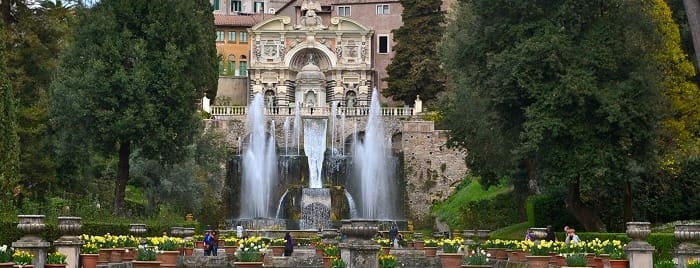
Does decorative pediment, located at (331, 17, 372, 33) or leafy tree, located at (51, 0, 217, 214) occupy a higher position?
decorative pediment, located at (331, 17, 372, 33)

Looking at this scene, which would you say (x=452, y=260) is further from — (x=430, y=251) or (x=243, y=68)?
(x=243, y=68)

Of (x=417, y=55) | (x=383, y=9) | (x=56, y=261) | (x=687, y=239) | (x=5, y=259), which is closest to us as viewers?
(x=5, y=259)

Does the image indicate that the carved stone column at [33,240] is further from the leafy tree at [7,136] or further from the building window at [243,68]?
the building window at [243,68]

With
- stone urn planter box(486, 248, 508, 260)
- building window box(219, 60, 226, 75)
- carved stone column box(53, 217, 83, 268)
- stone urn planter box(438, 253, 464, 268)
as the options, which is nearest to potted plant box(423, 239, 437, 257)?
stone urn planter box(486, 248, 508, 260)

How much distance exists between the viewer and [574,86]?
31.3 metres

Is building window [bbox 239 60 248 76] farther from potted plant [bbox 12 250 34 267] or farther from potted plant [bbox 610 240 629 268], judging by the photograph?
potted plant [bbox 12 250 34 267]

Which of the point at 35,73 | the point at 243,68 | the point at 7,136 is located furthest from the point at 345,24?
the point at 7,136

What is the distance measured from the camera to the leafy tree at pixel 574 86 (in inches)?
1250

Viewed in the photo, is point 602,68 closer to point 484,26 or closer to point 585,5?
point 585,5

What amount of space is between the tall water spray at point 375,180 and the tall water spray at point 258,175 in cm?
500

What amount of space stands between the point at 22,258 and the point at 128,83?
17.9 meters

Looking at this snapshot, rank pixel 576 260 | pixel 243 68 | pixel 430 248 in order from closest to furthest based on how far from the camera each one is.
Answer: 1. pixel 576 260
2. pixel 430 248
3. pixel 243 68

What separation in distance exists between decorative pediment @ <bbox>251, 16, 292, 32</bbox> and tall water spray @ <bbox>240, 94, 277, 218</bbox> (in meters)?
15.0

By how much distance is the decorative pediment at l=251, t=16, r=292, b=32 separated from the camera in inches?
2968
